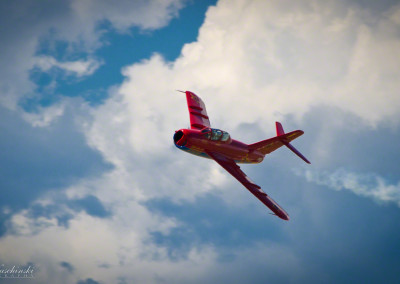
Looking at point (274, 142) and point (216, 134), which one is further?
point (274, 142)

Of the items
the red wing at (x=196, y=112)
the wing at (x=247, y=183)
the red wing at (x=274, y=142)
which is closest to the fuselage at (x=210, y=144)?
the wing at (x=247, y=183)

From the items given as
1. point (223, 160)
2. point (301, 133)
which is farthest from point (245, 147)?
point (301, 133)

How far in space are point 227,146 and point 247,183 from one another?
4227 mm

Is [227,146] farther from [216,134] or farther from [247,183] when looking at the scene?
[247,183]

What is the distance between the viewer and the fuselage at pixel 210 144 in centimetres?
3177

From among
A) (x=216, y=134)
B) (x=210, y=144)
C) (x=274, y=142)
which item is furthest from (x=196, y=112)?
(x=274, y=142)

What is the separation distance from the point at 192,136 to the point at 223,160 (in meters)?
4.78

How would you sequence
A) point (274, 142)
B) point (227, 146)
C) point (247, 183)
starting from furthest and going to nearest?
point (274, 142)
point (227, 146)
point (247, 183)

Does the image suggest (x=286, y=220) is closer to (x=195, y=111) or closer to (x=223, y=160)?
(x=223, y=160)

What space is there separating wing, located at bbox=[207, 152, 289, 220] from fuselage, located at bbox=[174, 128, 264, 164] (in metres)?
0.62

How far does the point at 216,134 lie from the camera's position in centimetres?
3275

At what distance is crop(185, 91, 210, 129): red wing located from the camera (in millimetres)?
37375

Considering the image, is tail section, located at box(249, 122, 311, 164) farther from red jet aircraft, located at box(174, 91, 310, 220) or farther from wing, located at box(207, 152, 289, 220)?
wing, located at box(207, 152, 289, 220)

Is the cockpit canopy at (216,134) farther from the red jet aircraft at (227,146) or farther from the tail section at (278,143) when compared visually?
the tail section at (278,143)
